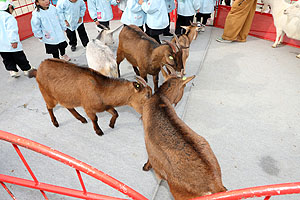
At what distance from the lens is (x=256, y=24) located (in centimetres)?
627

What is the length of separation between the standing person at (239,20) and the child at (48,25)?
4509 mm

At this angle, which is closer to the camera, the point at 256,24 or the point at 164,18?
the point at 164,18

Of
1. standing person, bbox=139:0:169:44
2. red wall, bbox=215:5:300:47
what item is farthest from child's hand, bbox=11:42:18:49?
red wall, bbox=215:5:300:47

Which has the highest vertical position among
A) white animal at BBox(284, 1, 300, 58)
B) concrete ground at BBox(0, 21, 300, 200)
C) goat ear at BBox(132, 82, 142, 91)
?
white animal at BBox(284, 1, 300, 58)

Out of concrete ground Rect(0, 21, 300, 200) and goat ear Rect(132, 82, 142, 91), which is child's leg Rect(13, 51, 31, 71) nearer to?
concrete ground Rect(0, 21, 300, 200)

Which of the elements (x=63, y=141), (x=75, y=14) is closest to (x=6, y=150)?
(x=63, y=141)

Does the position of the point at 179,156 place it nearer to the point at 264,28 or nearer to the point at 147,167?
the point at 147,167

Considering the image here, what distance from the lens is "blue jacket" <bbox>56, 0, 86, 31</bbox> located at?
4660 millimetres

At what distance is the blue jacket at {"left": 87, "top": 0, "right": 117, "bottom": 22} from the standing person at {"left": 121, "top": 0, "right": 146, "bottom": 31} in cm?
60

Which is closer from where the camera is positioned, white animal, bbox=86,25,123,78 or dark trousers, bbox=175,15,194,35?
white animal, bbox=86,25,123,78

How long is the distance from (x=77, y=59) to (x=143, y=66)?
2295 millimetres

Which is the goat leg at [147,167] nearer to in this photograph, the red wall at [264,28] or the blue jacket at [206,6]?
the blue jacket at [206,6]

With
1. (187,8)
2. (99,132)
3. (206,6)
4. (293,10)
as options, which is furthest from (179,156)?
(206,6)

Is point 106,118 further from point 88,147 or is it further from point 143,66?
point 143,66
